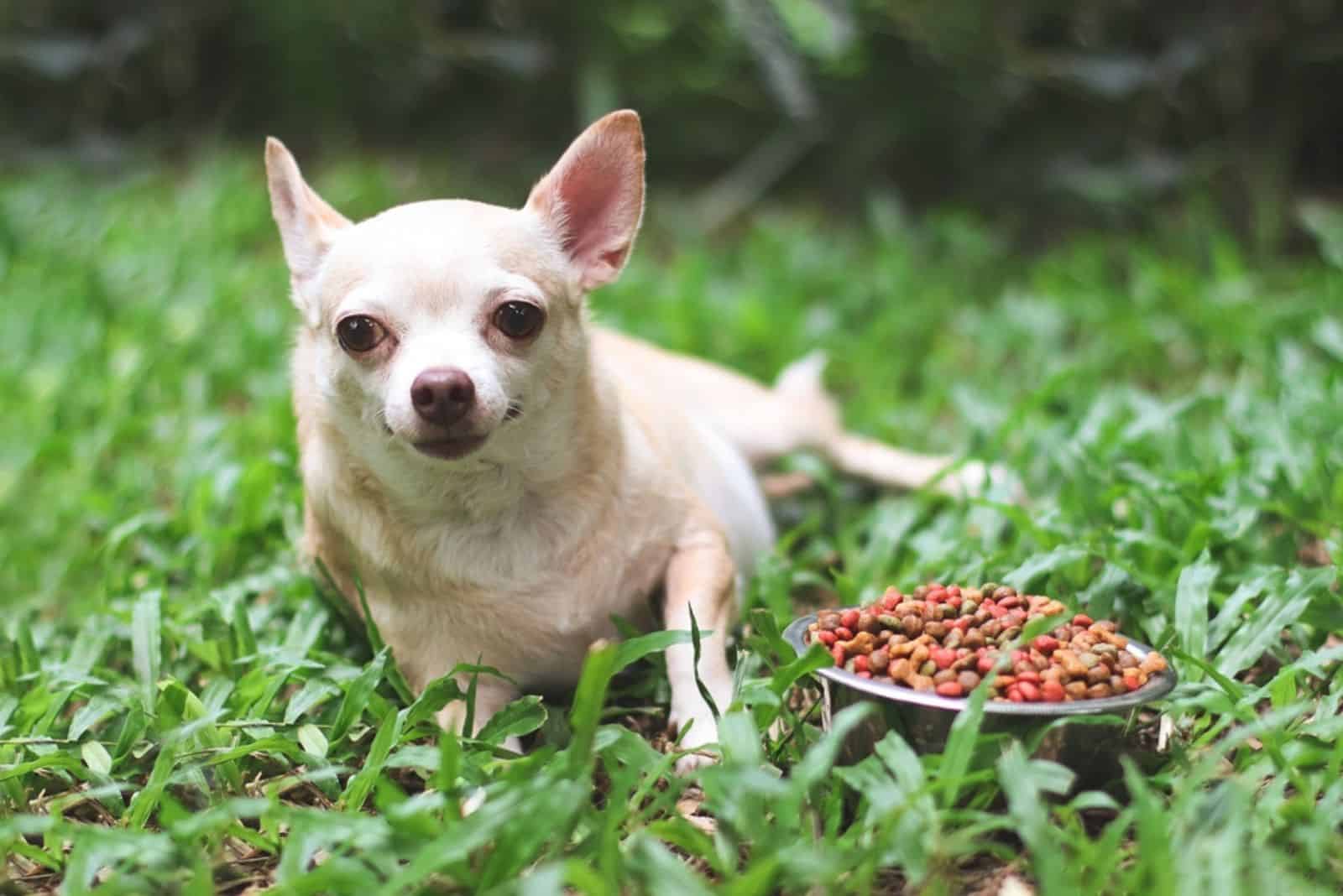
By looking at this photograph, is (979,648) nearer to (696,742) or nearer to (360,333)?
(696,742)

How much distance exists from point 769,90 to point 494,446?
4789 millimetres

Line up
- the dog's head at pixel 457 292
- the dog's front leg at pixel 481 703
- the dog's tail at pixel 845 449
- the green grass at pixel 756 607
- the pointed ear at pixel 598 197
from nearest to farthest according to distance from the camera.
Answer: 1. the green grass at pixel 756 607
2. the dog's head at pixel 457 292
3. the dog's front leg at pixel 481 703
4. the pointed ear at pixel 598 197
5. the dog's tail at pixel 845 449

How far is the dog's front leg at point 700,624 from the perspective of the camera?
240 centimetres

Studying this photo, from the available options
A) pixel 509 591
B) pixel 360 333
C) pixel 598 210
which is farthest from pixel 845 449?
pixel 360 333

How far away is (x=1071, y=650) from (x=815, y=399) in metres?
1.90

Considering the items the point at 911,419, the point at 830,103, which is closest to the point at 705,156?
the point at 830,103

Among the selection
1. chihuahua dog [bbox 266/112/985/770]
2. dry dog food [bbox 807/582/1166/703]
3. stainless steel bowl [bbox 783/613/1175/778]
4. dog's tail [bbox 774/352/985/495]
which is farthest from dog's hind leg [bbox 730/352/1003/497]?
stainless steel bowl [bbox 783/613/1175/778]

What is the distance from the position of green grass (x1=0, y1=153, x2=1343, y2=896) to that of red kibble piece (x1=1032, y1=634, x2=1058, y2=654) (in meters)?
0.19

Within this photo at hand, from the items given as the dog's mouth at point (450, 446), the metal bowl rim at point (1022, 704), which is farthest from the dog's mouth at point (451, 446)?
the metal bowl rim at point (1022, 704)

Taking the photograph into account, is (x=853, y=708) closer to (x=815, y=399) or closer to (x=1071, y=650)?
(x=1071, y=650)

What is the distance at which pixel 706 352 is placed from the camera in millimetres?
4938

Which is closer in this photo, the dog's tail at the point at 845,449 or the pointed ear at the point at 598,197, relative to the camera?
the pointed ear at the point at 598,197

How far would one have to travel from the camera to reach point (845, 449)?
3877 millimetres

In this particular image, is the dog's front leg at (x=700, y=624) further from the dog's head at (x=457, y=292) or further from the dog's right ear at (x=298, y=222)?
the dog's right ear at (x=298, y=222)
